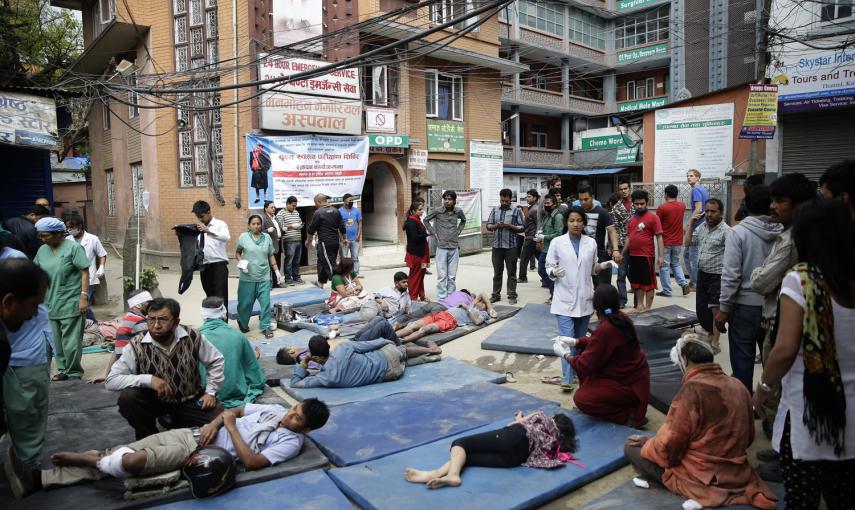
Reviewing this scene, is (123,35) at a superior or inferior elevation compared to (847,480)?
superior

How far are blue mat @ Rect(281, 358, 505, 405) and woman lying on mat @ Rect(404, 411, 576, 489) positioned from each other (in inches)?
69.1

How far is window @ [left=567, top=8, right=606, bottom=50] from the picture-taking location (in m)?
32.3

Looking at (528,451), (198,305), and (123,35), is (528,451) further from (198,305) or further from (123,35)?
(123,35)

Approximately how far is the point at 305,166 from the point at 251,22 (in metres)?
3.54

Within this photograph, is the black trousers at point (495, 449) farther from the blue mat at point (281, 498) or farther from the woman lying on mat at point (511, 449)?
the blue mat at point (281, 498)

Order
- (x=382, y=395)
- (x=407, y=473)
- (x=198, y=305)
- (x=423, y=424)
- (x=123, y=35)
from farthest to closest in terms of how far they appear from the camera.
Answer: (x=123, y=35), (x=198, y=305), (x=382, y=395), (x=423, y=424), (x=407, y=473)

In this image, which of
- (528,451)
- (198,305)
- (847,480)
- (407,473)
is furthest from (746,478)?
(198,305)

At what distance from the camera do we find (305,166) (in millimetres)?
14461

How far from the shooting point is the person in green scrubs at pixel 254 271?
8023 millimetres

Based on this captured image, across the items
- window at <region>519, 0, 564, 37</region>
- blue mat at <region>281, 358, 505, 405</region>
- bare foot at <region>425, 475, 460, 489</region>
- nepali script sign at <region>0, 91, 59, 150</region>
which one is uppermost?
window at <region>519, 0, 564, 37</region>

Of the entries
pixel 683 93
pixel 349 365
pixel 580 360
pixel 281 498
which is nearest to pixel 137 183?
pixel 349 365

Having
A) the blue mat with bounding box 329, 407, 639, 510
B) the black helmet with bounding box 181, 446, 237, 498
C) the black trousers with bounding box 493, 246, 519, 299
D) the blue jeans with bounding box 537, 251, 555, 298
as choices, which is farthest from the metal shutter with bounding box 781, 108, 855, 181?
the black helmet with bounding box 181, 446, 237, 498

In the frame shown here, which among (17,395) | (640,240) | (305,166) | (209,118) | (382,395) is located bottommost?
(382,395)

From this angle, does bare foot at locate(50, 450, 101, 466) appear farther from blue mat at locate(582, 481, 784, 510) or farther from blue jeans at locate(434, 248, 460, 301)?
blue jeans at locate(434, 248, 460, 301)
